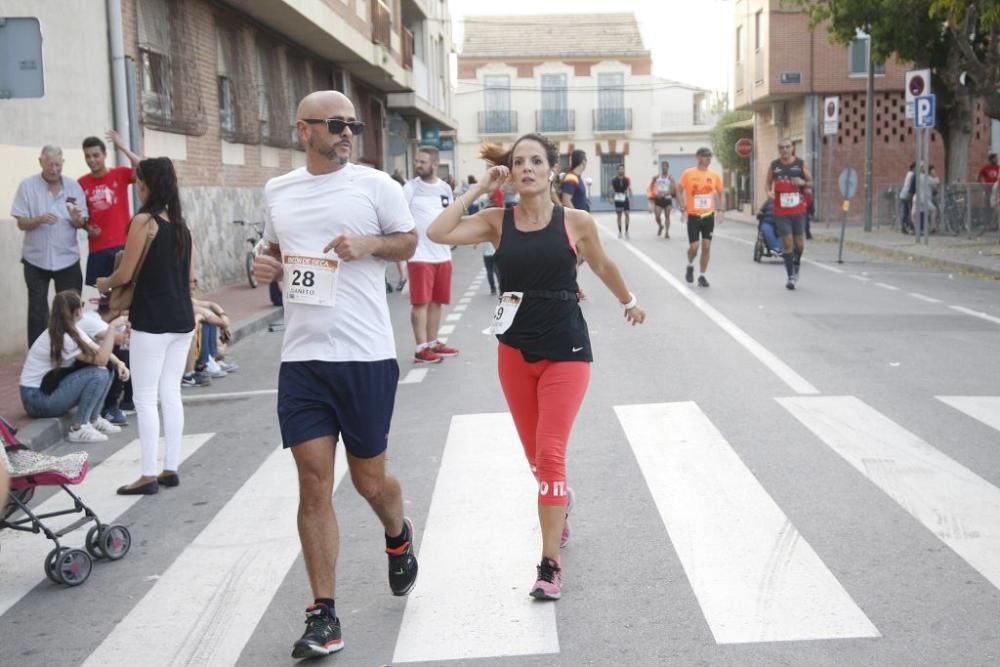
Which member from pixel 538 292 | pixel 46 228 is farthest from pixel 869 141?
pixel 538 292

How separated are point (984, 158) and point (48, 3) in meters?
34.5

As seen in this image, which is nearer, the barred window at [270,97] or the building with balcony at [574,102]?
the barred window at [270,97]

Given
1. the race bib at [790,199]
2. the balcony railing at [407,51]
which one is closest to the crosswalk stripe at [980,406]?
the race bib at [790,199]

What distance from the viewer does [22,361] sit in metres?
12.4

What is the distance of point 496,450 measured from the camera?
7.69 m

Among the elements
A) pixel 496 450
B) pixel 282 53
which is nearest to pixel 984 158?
pixel 282 53

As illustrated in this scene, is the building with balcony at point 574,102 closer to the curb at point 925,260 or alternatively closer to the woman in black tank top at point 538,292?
the curb at point 925,260

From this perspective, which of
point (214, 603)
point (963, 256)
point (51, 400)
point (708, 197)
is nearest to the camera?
point (214, 603)

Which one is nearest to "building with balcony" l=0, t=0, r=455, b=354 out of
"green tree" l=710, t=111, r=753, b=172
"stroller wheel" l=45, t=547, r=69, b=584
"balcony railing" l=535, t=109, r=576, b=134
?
"stroller wheel" l=45, t=547, r=69, b=584

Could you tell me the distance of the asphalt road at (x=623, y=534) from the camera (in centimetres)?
451

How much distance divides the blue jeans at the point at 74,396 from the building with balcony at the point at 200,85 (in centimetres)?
189

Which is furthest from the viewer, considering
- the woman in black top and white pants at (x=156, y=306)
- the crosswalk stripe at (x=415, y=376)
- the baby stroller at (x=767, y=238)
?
the baby stroller at (x=767, y=238)

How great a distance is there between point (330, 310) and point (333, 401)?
34cm

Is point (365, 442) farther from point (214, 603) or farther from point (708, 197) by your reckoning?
point (708, 197)
